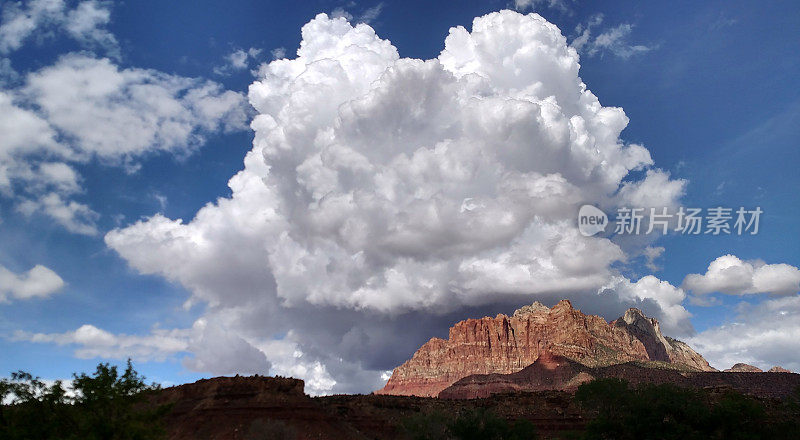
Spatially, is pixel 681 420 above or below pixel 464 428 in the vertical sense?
above

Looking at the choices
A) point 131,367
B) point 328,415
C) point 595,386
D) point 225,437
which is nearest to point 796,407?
point 595,386

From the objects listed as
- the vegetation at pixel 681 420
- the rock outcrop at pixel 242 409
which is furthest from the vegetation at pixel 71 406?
the vegetation at pixel 681 420

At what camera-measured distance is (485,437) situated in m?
73.2

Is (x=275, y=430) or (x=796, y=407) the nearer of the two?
(x=275, y=430)

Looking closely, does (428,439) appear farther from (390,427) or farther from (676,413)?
(676,413)

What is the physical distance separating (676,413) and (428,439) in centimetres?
3226

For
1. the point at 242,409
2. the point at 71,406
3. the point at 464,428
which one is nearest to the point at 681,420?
the point at 464,428

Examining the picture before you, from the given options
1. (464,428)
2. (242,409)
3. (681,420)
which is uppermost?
(242,409)

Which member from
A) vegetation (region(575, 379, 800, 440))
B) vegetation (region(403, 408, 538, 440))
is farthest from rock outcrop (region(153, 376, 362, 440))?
vegetation (region(575, 379, 800, 440))

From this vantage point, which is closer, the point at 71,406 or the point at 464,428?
the point at 71,406

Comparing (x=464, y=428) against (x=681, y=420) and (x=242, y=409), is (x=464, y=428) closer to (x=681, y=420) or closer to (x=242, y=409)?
(x=681, y=420)

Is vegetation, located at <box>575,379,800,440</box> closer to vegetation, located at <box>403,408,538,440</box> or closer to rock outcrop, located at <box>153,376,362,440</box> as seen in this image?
vegetation, located at <box>403,408,538,440</box>

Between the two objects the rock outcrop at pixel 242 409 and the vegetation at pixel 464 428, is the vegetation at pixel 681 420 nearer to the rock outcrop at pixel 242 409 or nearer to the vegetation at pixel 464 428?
the vegetation at pixel 464 428

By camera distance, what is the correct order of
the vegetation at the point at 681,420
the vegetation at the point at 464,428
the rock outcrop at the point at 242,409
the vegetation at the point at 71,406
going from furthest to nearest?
the rock outcrop at the point at 242,409, the vegetation at the point at 464,428, the vegetation at the point at 681,420, the vegetation at the point at 71,406
